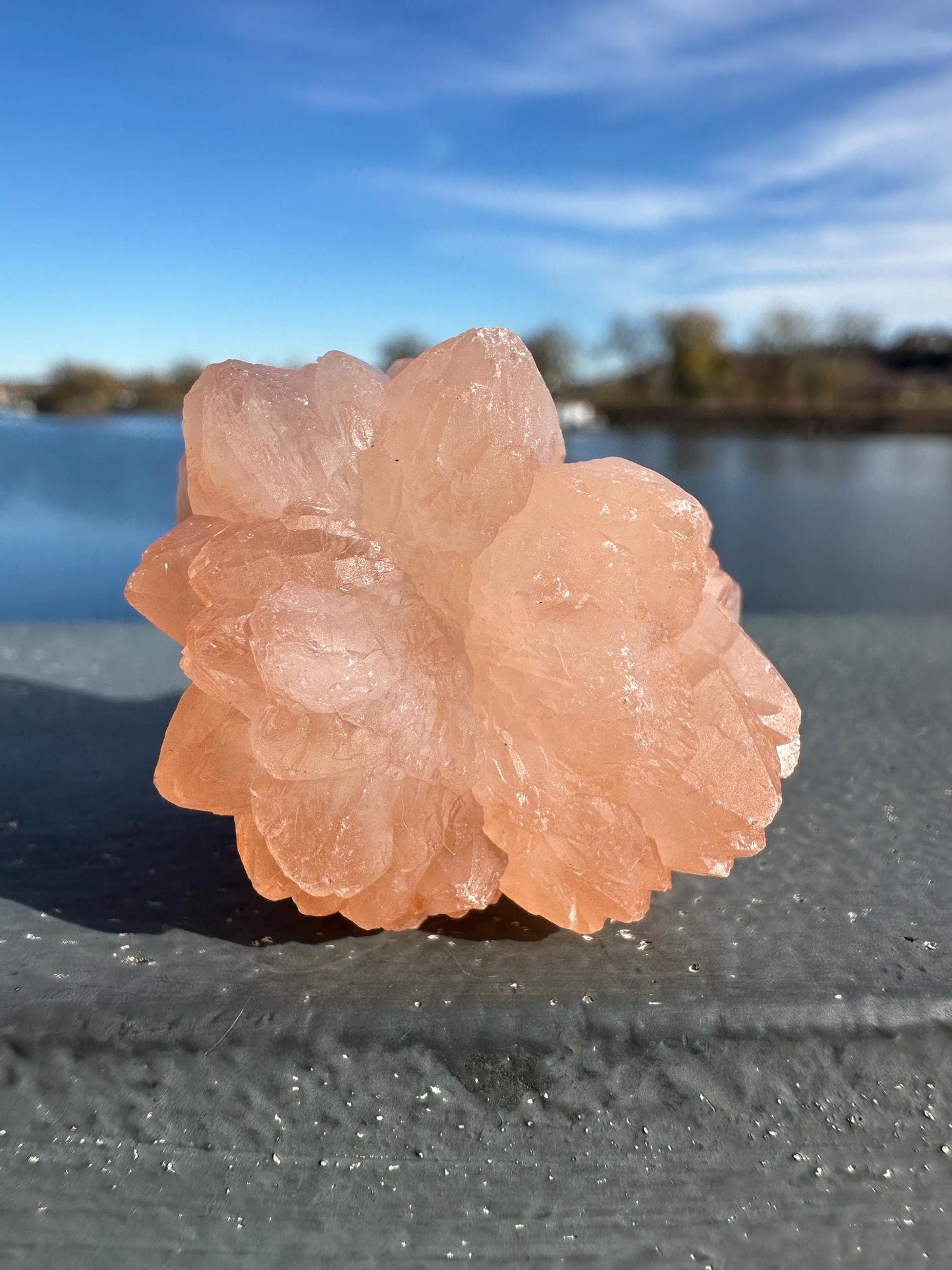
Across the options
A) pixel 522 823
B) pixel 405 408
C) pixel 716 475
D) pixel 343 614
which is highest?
pixel 405 408

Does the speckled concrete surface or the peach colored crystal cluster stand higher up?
the peach colored crystal cluster

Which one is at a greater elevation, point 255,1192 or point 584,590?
point 584,590

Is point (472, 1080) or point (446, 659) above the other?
point (446, 659)

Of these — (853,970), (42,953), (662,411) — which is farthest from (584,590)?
Result: (662,411)

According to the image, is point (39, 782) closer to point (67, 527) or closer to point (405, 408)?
point (405, 408)

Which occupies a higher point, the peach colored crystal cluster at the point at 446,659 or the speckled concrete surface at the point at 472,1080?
the peach colored crystal cluster at the point at 446,659
